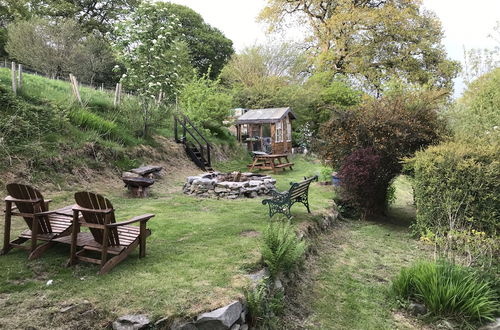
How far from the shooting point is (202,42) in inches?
1463

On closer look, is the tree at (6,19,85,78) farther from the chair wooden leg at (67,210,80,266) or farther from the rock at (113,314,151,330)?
the rock at (113,314,151,330)

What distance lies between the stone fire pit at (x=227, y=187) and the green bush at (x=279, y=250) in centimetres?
432

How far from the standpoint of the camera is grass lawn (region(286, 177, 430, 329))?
157 inches

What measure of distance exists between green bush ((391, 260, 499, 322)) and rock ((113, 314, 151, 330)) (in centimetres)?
340

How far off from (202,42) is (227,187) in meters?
32.4

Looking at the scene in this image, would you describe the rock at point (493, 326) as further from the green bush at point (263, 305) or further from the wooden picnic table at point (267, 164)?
the wooden picnic table at point (267, 164)

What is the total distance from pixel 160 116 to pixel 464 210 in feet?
37.5

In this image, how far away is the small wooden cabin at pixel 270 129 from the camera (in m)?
18.3

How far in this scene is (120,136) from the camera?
437 inches

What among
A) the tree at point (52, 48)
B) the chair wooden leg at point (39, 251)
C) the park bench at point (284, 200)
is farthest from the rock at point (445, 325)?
the tree at point (52, 48)

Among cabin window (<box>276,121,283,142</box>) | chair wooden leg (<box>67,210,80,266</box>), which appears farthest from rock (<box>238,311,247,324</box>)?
cabin window (<box>276,121,283,142</box>)

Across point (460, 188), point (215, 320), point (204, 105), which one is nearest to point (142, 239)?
point (215, 320)

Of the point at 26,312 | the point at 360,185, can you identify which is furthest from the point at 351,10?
the point at 26,312

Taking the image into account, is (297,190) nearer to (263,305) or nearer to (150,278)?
(263,305)
